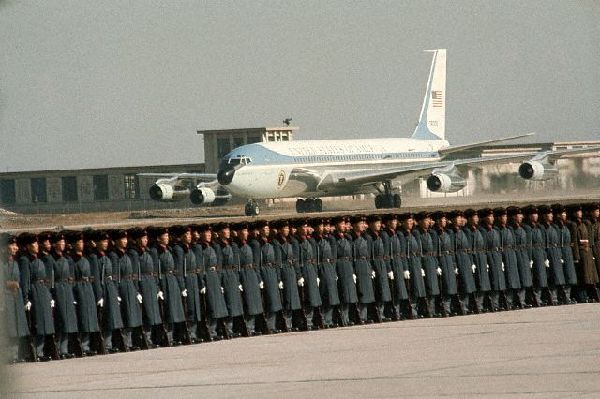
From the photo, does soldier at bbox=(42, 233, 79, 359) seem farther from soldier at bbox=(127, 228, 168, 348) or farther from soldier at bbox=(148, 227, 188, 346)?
soldier at bbox=(148, 227, 188, 346)

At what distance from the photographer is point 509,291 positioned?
19438 mm

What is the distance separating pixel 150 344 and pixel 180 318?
0.51 meters

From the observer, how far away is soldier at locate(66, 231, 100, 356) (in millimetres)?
14211

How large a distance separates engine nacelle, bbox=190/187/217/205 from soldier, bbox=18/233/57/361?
42.6 meters

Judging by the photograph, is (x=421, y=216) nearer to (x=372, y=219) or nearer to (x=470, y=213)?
(x=470, y=213)

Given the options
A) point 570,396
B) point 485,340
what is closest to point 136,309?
point 485,340

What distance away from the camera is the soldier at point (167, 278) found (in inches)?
595


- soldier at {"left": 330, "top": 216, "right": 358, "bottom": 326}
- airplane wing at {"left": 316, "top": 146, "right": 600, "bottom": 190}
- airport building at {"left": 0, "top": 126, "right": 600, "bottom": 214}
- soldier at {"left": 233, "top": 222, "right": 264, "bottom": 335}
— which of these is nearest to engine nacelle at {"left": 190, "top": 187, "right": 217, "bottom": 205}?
airplane wing at {"left": 316, "top": 146, "right": 600, "bottom": 190}

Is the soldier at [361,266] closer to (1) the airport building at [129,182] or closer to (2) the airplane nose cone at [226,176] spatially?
(2) the airplane nose cone at [226,176]

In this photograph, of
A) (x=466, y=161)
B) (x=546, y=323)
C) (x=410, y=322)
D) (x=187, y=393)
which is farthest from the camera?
(x=466, y=161)

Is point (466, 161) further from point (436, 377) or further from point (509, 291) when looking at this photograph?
point (436, 377)

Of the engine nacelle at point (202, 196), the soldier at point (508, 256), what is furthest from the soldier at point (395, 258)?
the engine nacelle at point (202, 196)

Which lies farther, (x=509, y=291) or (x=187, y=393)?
(x=509, y=291)

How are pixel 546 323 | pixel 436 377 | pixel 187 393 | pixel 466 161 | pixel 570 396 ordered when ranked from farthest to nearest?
pixel 466 161
pixel 546 323
pixel 436 377
pixel 187 393
pixel 570 396
